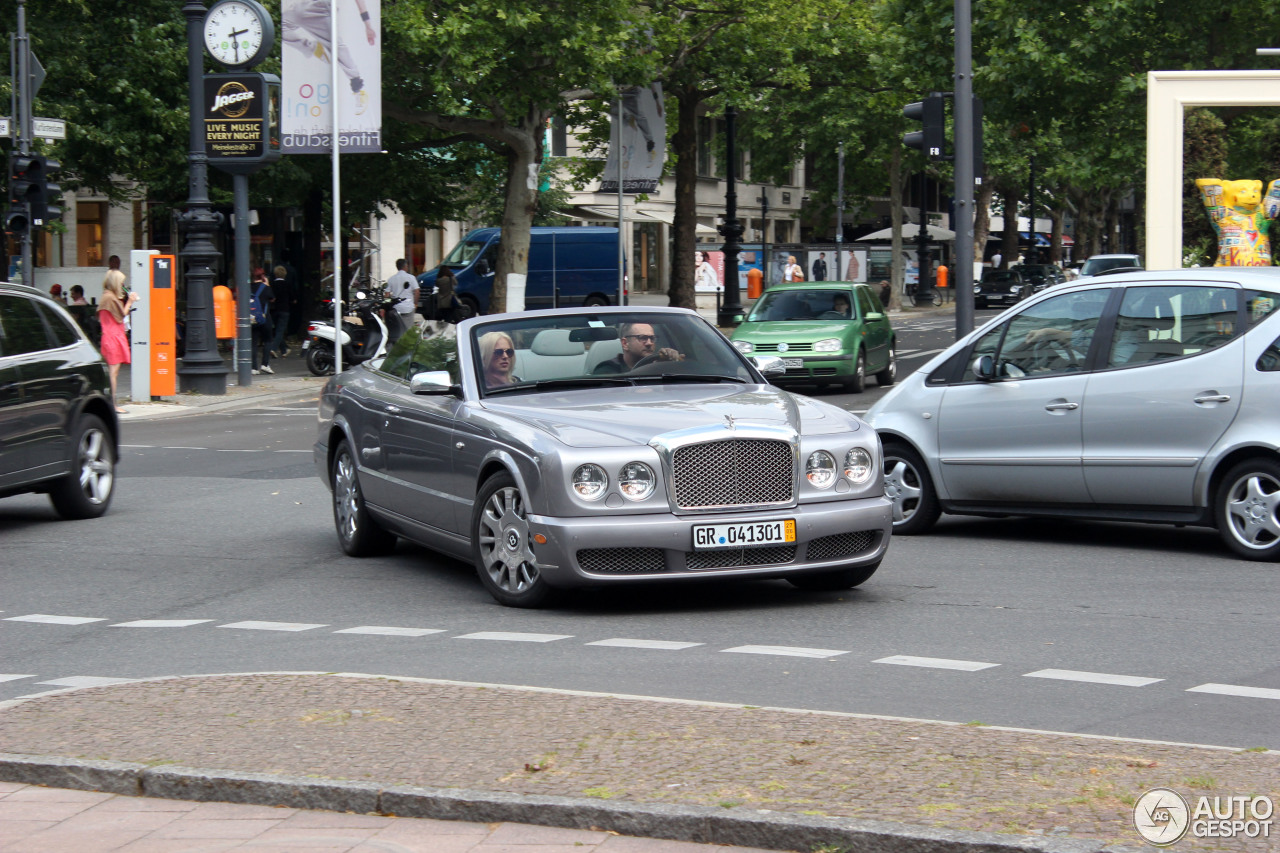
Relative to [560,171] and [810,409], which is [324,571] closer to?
[810,409]

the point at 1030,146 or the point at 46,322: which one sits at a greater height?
the point at 1030,146

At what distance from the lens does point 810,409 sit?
8930mm

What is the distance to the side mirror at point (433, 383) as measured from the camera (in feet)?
30.0

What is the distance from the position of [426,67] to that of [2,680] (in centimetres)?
2756

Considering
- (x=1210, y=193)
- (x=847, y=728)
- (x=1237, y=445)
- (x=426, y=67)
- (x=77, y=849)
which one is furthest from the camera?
(x=426, y=67)

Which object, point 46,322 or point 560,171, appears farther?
point 560,171

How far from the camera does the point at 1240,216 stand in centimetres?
1934

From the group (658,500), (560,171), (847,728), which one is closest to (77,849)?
(847,728)

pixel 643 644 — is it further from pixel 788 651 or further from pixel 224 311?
pixel 224 311

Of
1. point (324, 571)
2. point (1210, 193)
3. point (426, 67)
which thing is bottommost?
point (324, 571)

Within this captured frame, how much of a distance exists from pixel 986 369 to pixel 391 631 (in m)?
4.48

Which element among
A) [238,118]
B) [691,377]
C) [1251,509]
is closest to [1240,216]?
[1251,509]

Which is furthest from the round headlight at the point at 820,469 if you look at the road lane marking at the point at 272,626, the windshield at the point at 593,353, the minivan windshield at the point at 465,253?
the minivan windshield at the point at 465,253

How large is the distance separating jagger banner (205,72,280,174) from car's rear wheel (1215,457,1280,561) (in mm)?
18636
